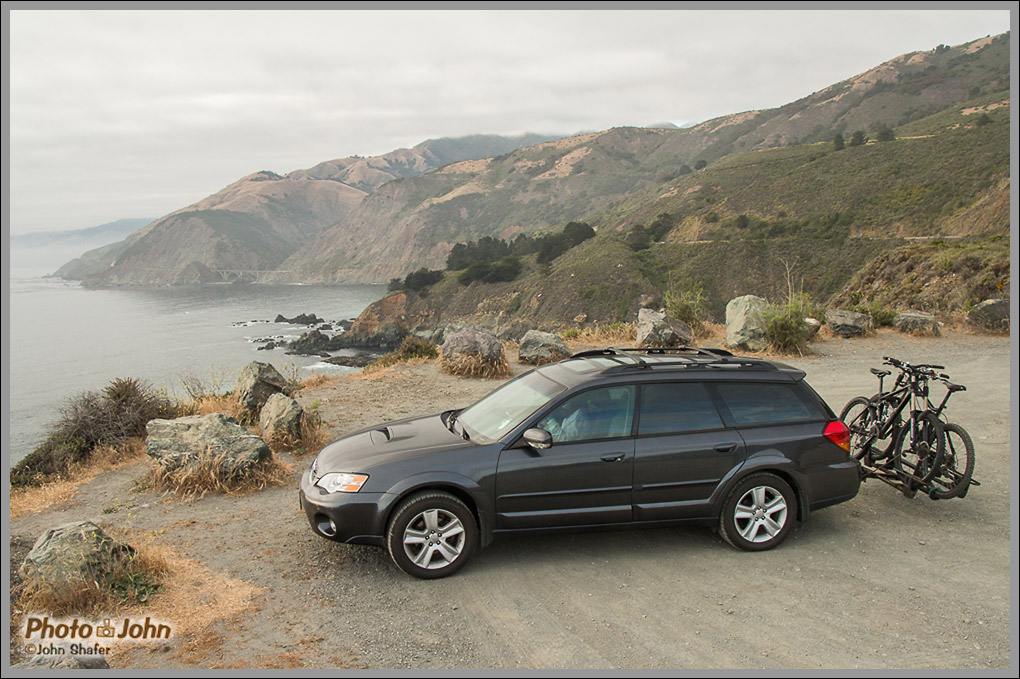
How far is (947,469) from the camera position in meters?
5.77

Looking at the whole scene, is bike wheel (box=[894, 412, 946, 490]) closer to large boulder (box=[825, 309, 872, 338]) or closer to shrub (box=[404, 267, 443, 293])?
large boulder (box=[825, 309, 872, 338])

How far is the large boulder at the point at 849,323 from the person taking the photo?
15.8 meters

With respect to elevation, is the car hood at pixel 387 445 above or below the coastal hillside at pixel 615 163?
below

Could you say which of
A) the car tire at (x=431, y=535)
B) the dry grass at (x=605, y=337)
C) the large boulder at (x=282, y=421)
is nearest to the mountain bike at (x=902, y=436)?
the car tire at (x=431, y=535)

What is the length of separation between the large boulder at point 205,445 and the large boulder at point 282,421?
3.03 feet

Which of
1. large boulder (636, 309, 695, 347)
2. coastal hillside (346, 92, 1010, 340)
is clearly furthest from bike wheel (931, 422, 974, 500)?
coastal hillside (346, 92, 1010, 340)

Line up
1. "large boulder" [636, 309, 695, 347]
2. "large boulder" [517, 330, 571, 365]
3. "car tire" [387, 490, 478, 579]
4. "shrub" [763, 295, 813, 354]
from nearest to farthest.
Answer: "car tire" [387, 490, 478, 579], "shrub" [763, 295, 813, 354], "large boulder" [517, 330, 571, 365], "large boulder" [636, 309, 695, 347]

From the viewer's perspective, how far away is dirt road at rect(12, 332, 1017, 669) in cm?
365

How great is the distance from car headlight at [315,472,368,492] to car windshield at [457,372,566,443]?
37.6 inches

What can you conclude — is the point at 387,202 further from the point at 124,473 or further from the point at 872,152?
the point at 124,473

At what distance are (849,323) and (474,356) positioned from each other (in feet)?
32.2

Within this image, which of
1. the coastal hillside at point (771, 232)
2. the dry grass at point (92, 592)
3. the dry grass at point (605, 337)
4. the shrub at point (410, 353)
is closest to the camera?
the dry grass at point (92, 592)

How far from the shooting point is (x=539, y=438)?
4582 mm

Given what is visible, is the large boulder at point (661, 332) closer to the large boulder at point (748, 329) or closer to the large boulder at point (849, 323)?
the large boulder at point (748, 329)
